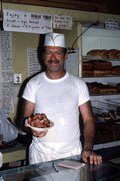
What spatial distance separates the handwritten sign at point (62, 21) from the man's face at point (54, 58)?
20.7 inches

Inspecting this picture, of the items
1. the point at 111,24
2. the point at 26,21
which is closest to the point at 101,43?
the point at 111,24

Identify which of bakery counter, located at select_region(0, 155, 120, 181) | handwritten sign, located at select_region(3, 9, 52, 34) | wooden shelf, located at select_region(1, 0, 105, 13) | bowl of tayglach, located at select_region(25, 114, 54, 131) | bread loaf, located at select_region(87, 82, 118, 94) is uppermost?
wooden shelf, located at select_region(1, 0, 105, 13)

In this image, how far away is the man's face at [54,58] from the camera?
2023mm

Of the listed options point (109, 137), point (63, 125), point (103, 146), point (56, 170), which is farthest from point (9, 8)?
point (103, 146)

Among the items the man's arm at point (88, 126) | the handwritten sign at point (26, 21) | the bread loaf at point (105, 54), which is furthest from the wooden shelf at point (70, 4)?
the man's arm at point (88, 126)

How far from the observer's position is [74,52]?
2.78 metres

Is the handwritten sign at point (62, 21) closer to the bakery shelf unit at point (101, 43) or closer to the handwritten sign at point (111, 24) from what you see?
the handwritten sign at point (111, 24)

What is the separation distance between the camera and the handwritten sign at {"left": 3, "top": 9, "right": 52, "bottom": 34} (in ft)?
7.48

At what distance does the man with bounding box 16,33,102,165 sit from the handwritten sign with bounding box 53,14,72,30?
44 cm

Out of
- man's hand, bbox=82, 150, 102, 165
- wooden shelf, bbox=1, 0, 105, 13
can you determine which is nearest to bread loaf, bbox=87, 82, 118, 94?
wooden shelf, bbox=1, 0, 105, 13

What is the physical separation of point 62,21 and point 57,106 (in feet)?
3.58

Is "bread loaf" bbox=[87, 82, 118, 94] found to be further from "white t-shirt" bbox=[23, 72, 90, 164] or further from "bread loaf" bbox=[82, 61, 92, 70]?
"white t-shirt" bbox=[23, 72, 90, 164]

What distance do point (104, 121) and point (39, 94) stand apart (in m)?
1.61

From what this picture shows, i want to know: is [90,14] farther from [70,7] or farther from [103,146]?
[103,146]
